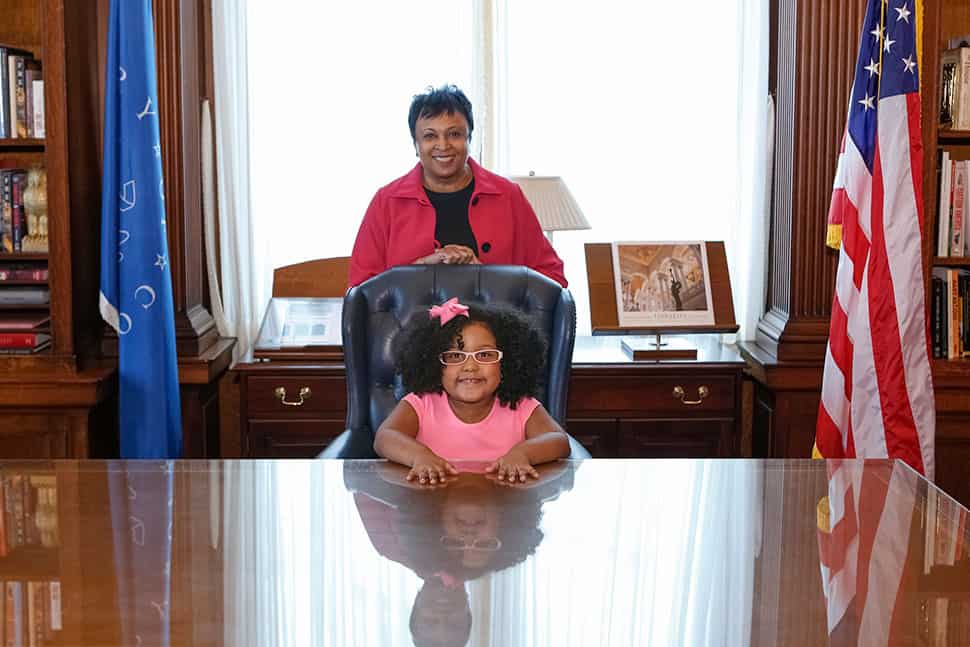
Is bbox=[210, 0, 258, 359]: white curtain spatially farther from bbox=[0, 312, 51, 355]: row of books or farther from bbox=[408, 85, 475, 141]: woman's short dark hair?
bbox=[408, 85, 475, 141]: woman's short dark hair

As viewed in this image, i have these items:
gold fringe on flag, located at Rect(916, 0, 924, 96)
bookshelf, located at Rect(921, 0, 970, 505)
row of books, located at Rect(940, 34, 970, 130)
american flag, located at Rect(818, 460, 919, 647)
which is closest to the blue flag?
american flag, located at Rect(818, 460, 919, 647)

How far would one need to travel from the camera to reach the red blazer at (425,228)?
10.7 feet

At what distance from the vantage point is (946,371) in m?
3.68

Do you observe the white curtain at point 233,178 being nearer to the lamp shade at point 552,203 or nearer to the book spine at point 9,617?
the lamp shade at point 552,203

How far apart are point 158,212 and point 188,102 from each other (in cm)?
60

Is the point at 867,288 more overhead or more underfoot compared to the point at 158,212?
more underfoot

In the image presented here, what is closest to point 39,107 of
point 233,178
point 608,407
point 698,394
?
point 233,178

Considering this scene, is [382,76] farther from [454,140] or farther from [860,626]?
[860,626]

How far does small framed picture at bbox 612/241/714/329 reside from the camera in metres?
3.90

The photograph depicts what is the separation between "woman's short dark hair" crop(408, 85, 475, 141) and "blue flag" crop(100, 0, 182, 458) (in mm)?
834

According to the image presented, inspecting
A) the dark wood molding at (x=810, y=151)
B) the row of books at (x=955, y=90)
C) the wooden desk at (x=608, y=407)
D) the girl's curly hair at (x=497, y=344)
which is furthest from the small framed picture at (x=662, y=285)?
the girl's curly hair at (x=497, y=344)

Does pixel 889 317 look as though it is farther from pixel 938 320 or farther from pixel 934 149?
pixel 934 149

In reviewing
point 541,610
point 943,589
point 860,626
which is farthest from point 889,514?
point 541,610

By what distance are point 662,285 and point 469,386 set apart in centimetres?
161
